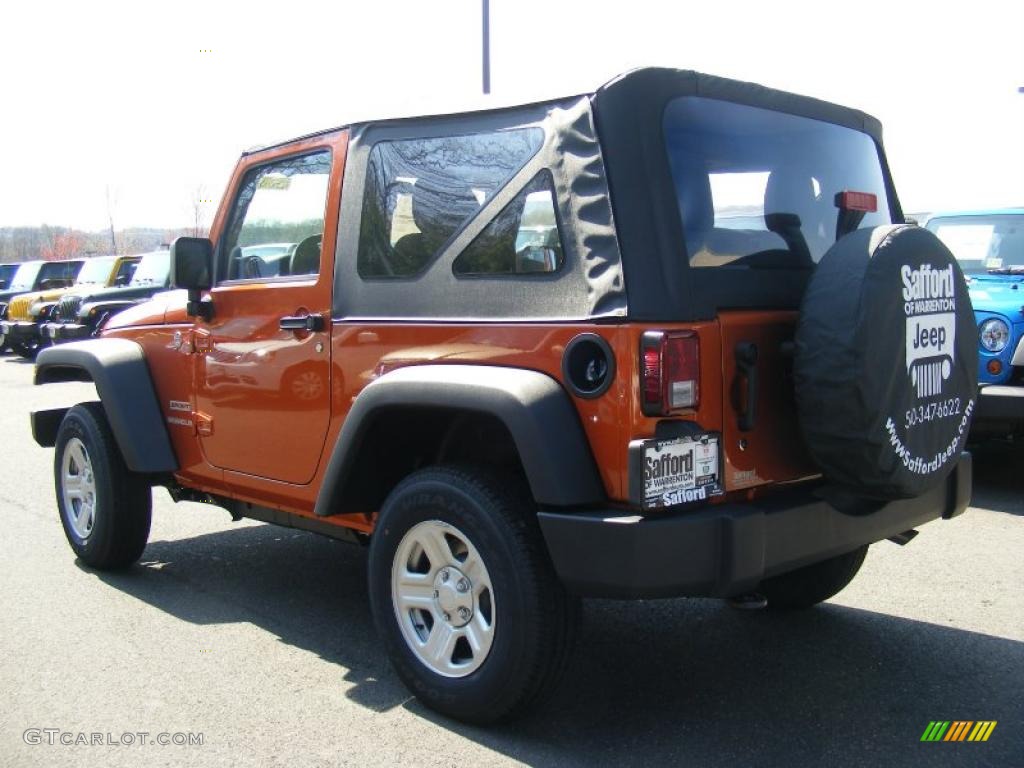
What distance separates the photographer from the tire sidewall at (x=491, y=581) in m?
3.20

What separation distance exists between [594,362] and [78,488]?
11.4 feet

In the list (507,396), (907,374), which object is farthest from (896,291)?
(507,396)

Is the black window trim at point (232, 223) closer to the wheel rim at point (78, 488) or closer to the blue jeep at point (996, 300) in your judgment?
the wheel rim at point (78, 488)

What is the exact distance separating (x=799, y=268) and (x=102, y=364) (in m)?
3.25

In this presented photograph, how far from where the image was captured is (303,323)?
403 cm

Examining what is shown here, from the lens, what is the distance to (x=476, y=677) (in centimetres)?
338

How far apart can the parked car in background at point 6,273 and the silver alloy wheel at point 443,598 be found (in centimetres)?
2455

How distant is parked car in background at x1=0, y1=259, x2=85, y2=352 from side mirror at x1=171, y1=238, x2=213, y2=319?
18458 mm

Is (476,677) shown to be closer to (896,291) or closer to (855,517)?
(855,517)

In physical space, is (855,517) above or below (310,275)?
below

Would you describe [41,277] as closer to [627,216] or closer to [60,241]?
[627,216]

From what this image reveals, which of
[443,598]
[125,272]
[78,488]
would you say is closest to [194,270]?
[78,488]

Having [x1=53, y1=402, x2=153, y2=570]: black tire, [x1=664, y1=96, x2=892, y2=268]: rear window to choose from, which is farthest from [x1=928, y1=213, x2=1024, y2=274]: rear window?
[x1=53, y1=402, x2=153, y2=570]: black tire

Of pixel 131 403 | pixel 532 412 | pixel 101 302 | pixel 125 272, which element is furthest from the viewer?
pixel 125 272
